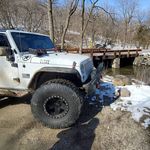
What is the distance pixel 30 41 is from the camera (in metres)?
5.70

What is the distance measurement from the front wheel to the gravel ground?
0.61ft

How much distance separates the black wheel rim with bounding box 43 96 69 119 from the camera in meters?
4.77

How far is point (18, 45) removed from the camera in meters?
5.20

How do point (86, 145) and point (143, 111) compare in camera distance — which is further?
point (143, 111)

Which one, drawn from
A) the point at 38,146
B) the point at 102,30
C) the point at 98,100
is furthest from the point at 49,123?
the point at 102,30

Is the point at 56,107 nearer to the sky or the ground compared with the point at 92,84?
nearer to the ground

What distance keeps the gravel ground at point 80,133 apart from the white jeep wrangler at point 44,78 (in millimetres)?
313

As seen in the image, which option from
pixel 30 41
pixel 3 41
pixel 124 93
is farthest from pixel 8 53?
pixel 124 93

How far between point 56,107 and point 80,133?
737 millimetres

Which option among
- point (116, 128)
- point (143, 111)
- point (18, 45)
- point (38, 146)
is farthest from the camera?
point (143, 111)

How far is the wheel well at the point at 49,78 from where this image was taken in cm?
502

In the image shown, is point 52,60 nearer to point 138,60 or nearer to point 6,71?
point 6,71

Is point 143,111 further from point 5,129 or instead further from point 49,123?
point 5,129

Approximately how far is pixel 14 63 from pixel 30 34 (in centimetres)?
112
